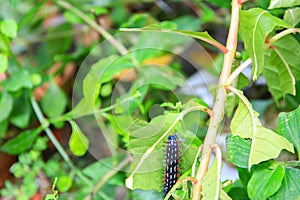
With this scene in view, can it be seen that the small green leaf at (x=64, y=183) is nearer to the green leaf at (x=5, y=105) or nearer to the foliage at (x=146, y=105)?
the foliage at (x=146, y=105)

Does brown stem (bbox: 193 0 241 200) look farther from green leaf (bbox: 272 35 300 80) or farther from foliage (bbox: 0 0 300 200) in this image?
green leaf (bbox: 272 35 300 80)

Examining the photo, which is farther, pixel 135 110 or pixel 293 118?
pixel 135 110

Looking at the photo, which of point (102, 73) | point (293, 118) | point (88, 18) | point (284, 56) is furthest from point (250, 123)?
point (88, 18)

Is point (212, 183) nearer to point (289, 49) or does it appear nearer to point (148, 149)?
point (148, 149)

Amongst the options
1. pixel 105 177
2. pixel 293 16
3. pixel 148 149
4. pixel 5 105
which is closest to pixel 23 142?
pixel 5 105

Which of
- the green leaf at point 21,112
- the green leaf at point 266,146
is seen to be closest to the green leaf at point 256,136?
the green leaf at point 266,146

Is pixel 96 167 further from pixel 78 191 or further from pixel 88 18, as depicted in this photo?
pixel 88 18

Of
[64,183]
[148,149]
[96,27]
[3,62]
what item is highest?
[96,27]
